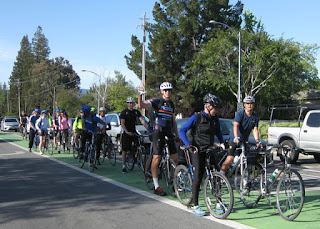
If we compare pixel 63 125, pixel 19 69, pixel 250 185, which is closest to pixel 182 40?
pixel 63 125

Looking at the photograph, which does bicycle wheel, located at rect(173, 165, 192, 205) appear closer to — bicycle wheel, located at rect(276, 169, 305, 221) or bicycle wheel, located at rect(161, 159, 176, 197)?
bicycle wheel, located at rect(161, 159, 176, 197)

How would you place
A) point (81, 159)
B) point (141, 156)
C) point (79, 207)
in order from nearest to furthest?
point (79, 207) → point (141, 156) → point (81, 159)

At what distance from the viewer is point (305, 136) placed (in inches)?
525

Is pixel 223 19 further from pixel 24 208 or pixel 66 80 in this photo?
pixel 66 80

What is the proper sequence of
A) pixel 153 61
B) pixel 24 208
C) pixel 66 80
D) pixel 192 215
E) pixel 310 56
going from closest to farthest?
pixel 192 215 < pixel 24 208 < pixel 310 56 < pixel 153 61 < pixel 66 80

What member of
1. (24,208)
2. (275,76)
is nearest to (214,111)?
(24,208)

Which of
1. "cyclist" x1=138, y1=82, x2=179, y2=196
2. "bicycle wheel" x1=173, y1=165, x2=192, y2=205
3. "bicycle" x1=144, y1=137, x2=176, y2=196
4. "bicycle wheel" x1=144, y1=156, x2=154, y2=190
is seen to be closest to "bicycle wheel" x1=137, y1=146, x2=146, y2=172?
"bicycle wheel" x1=144, y1=156, x2=154, y2=190

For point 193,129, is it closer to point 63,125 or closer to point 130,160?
point 130,160

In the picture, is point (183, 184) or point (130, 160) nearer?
point (183, 184)

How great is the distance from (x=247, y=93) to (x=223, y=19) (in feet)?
44.5

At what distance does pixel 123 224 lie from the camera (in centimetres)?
536

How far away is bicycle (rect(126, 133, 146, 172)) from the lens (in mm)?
9430

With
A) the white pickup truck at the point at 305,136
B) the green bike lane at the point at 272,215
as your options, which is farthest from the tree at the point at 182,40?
the green bike lane at the point at 272,215

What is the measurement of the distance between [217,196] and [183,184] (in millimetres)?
879
